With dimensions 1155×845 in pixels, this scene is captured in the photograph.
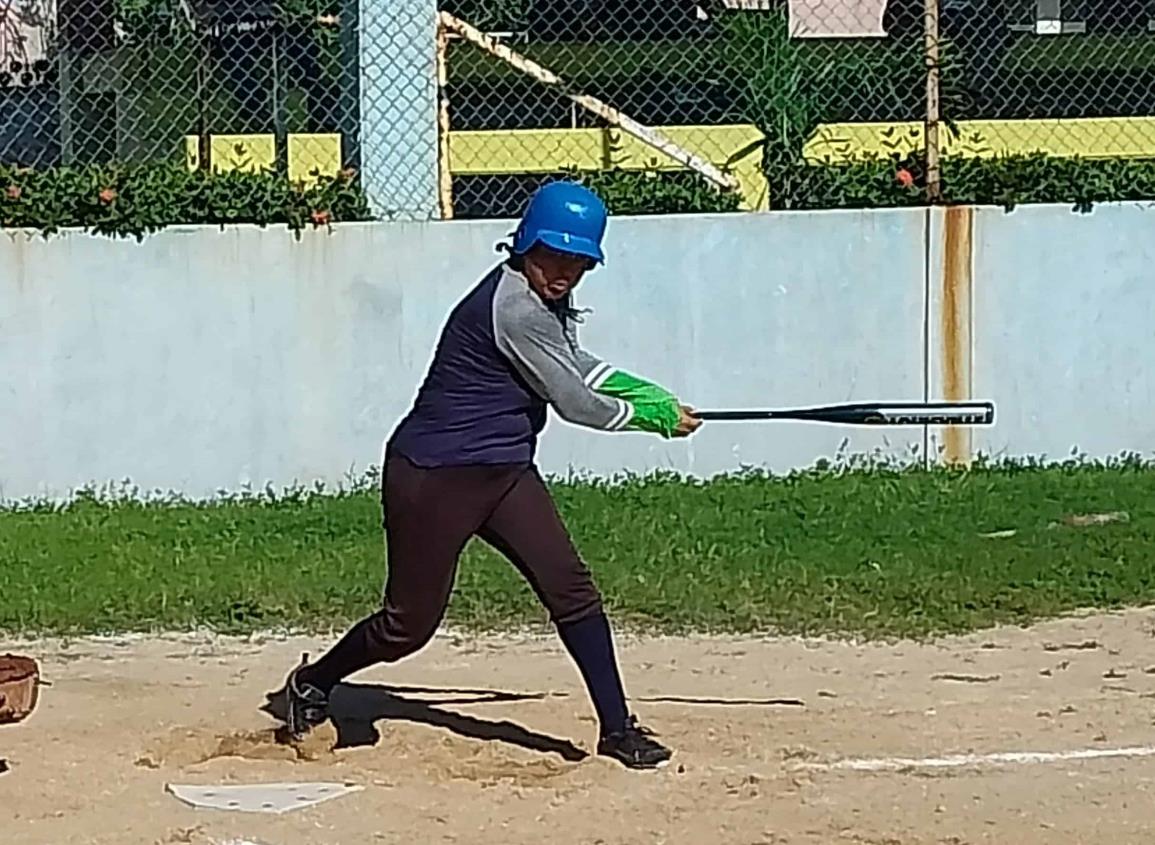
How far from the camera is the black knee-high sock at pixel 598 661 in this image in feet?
21.7

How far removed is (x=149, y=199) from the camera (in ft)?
37.7

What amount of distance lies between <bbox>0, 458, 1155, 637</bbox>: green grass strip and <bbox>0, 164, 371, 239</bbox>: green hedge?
56.3 inches

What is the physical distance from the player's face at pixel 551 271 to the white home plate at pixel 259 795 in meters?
1.53

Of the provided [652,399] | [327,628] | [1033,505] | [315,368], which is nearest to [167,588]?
[327,628]

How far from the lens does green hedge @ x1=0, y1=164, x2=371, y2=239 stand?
1143 cm

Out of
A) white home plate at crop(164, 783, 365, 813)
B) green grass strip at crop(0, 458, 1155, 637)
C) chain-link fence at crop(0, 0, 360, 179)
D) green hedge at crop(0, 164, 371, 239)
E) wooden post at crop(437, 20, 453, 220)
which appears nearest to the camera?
white home plate at crop(164, 783, 365, 813)

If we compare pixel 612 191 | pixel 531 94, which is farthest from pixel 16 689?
pixel 531 94

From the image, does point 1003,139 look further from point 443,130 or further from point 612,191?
point 443,130

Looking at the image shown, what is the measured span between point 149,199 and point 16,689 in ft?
16.0

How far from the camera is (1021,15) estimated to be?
1363 centimetres

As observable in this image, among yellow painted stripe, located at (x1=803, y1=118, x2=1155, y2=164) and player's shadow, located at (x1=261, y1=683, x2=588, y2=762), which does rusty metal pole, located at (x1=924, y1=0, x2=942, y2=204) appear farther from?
player's shadow, located at (x1=261, y1=683, x2=588, y2=762)

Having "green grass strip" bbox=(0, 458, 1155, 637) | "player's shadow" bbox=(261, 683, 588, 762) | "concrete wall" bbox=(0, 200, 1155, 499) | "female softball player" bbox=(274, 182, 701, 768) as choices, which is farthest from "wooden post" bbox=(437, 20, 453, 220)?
"female softball player" bbox=(274, 182, 701, 768)

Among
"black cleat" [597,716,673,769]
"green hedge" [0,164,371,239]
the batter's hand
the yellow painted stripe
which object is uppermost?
the yellow painted stripe

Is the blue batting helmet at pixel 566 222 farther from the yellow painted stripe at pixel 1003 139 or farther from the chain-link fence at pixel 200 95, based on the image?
the yellow painted stripe at pixel 1003 139
